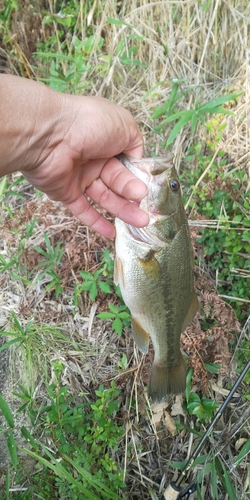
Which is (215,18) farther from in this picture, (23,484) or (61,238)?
(23,484)

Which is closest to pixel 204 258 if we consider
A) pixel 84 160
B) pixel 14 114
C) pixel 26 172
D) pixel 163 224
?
pixel 163 224

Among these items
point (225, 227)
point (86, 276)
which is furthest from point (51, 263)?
point (225, 227)

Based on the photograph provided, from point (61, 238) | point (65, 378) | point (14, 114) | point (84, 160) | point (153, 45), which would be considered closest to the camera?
point (14, 114)

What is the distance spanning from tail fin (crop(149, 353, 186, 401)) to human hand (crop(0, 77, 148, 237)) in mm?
973

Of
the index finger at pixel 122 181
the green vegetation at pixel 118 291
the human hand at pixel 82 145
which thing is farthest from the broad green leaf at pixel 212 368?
the index finger at pixel 122 181

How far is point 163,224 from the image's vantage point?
2262 millimetres

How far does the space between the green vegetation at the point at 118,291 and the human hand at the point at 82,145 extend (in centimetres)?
76

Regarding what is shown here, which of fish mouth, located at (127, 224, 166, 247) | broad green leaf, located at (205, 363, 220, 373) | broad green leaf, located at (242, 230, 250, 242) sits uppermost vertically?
fish mouth, located at (127, 224, 166, 247)

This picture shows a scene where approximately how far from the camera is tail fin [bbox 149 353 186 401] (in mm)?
2512

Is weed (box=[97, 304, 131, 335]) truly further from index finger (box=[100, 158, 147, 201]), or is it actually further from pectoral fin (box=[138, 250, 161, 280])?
index finger (box=[100, 158, 147, 201])

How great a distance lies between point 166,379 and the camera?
251 centimetres

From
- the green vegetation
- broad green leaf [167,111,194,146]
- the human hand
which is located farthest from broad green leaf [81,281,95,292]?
broad green leaf [167,111,194,146]

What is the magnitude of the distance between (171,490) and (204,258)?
1.69m

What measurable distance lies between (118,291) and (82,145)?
1231 mm
